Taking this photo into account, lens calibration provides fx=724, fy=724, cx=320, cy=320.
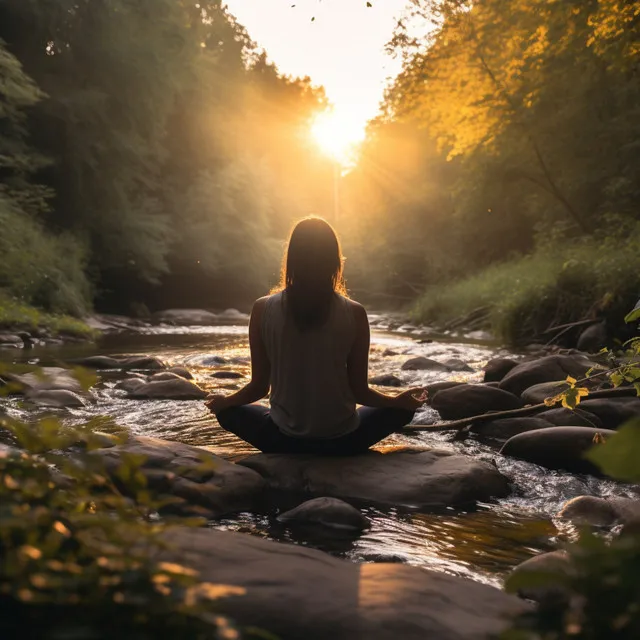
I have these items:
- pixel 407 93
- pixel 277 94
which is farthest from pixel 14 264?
pixel 277 94

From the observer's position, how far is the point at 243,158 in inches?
1170

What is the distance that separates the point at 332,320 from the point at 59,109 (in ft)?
53.2

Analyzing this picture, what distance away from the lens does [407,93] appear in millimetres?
16234

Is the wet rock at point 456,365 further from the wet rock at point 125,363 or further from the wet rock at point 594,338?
the wet rock at point 125,363

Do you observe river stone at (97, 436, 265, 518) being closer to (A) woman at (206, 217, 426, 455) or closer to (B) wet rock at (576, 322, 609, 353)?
(A) woman at (206, 217, 426, 455)

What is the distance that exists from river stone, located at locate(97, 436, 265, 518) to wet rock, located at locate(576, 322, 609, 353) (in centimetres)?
790

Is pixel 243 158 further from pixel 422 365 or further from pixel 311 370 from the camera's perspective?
pixel 311 370

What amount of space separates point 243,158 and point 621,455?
29619 mm

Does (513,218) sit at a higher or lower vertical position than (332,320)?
higher

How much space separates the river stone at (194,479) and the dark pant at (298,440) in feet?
1.39

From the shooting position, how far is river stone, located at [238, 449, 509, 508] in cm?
376

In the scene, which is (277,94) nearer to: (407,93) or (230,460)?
(407,93)

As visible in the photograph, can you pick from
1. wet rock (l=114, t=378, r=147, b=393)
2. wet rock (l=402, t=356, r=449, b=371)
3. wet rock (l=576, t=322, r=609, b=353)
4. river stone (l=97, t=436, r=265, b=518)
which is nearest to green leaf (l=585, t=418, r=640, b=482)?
river stone (l=97, t=436, r=265, b=518)

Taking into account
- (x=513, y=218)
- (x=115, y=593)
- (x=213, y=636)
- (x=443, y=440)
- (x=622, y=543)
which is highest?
(x=513, y=218)
